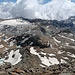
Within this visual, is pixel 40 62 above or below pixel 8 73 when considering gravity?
below

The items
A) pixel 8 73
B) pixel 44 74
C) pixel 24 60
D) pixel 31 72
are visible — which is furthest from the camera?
pixel 24 60

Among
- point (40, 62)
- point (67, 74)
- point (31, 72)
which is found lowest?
point (40, 62)

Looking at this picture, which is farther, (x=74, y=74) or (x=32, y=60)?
(x=32, y=60)

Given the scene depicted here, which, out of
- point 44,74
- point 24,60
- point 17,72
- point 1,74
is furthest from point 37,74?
point 24,60

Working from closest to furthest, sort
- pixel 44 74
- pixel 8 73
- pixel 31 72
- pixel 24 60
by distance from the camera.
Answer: pixel 8 73 → pixel 44 74 → pixel 31 72 → pixel 24 60

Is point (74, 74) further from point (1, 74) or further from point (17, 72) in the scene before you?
point (1, 74)

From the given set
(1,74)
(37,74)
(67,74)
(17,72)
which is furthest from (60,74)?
(1,74)

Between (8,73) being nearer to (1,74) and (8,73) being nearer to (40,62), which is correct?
(1,74)

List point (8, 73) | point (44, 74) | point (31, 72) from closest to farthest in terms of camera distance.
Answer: point (8, 73), point (44, 74), point (31, 72)

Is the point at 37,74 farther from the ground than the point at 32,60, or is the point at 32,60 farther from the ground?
the point at 37,74
